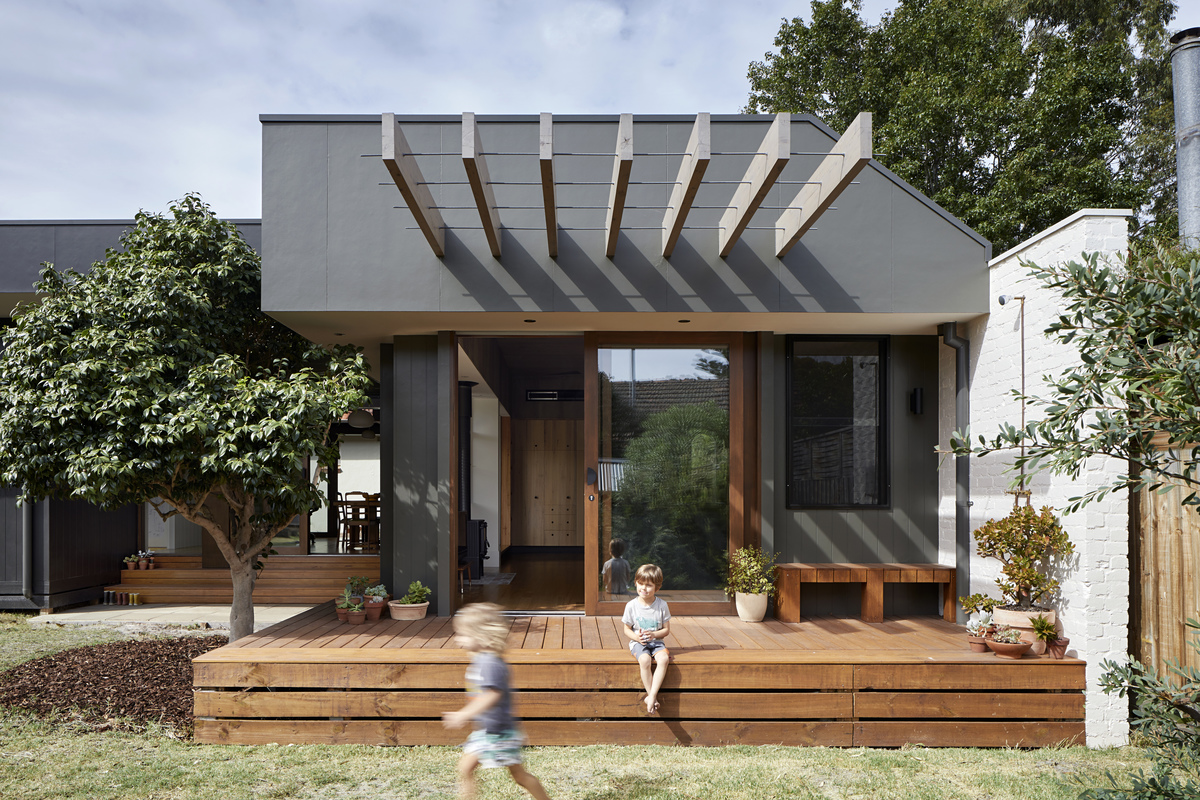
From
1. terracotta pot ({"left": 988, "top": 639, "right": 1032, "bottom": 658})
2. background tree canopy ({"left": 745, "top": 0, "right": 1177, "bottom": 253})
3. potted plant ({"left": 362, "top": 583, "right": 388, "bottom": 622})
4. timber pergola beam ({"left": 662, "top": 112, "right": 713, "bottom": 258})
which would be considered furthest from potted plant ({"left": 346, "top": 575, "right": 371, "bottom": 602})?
background tree canopy ({"left": 745, "top": 0, "right": 1177, "bottom": 253})

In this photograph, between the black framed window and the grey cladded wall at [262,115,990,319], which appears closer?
the grey cladded wall at [262,115,990,319]

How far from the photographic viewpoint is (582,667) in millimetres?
4391

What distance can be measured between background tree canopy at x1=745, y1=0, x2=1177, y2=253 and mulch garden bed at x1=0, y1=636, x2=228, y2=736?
12.2 m

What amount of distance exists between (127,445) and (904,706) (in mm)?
5236

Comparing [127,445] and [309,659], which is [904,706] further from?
[127,445]

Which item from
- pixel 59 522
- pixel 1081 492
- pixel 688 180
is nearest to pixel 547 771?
pixel 688 180

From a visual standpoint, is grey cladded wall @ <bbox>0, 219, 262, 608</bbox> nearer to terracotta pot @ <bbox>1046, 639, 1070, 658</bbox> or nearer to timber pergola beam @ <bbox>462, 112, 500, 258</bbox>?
timber pergola beam @ <bbox>462, 112, 500, 258</bbox>

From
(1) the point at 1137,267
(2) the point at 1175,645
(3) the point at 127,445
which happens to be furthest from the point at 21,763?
(2) the point at 1175,645

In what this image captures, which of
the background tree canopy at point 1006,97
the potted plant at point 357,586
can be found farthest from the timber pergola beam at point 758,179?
the background tree canopy at point 1006,97

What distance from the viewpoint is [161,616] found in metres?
8.16

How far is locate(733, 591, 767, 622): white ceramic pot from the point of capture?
18.3 feet

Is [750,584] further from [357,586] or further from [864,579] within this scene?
[357,586]

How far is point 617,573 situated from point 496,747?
9.53 feet

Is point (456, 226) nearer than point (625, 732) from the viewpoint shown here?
No
